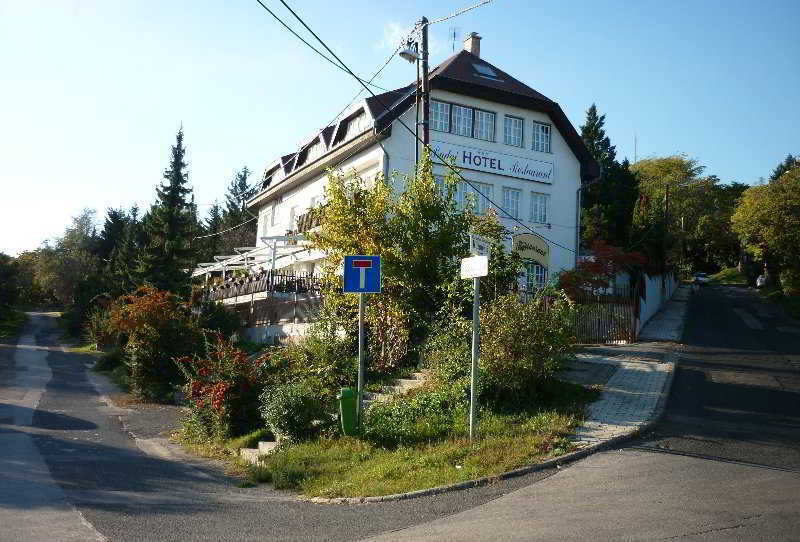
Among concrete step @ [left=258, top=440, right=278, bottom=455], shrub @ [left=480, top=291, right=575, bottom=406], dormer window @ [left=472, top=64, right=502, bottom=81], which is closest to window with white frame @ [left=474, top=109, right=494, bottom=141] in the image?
dormer window @ [left=472, top=64, right=502, bottom=81]

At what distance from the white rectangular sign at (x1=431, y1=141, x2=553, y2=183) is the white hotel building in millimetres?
41

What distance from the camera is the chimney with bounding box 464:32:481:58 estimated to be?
34.0m

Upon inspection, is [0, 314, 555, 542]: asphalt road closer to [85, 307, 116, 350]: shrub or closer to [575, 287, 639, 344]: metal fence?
[575, 287, 639, 344]: metal fence

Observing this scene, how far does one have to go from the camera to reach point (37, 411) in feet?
57.5

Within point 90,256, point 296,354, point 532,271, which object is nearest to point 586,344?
point 532,271

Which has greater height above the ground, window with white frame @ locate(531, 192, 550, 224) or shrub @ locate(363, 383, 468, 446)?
window with white frame @ locate(531, 192, 550, 224)

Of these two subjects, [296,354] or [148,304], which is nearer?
[296,354]

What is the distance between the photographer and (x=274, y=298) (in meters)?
28.0

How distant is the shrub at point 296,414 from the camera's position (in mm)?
11727

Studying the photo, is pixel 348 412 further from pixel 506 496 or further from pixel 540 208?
pixel 540 208

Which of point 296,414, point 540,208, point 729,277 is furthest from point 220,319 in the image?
point 729,277

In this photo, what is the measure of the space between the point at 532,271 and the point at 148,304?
16648 millimetres

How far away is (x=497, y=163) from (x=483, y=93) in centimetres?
286

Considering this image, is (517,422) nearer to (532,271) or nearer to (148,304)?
(148,304)
